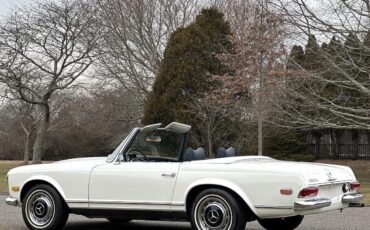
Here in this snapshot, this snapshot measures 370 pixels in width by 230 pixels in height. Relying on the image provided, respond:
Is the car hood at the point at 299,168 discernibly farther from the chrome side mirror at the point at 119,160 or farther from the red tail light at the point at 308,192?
the chrome side mirror at the point at 119,160

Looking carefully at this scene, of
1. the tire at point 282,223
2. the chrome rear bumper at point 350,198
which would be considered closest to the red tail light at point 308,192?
the chrome rear bumper at point 350,198

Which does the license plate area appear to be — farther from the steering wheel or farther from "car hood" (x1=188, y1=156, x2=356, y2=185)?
the steering wheel

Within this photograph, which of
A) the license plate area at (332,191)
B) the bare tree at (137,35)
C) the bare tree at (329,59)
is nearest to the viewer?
the license plate area at (332,191)

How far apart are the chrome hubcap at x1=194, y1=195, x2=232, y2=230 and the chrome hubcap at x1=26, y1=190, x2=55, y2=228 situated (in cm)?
224

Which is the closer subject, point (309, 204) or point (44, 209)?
point (309, 204)

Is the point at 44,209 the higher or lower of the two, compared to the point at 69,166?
lower

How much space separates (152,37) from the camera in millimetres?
29203

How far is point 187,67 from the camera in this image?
80.7ft

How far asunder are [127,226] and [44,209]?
1640 millimetres

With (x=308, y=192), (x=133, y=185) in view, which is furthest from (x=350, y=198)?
(x=133, y=185)

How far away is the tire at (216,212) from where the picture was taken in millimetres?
7348

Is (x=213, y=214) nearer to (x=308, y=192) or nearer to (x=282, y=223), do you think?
(x=308, y=192)

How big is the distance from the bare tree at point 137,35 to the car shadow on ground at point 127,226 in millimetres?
19043

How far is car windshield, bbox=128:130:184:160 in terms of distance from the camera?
8.47 m
